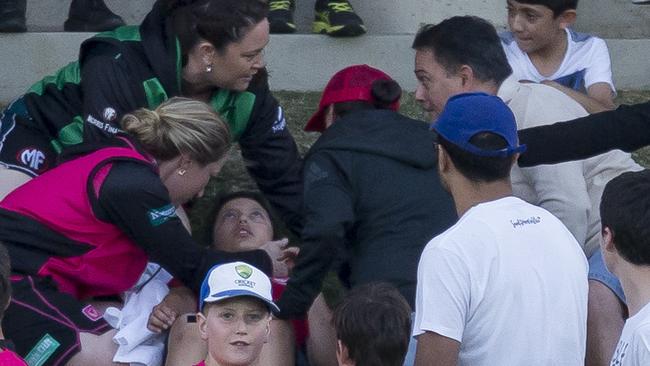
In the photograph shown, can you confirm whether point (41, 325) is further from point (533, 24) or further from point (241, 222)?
point (533, 24)

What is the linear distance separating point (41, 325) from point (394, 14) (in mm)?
3126

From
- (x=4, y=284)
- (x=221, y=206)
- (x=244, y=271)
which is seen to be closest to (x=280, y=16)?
(x=221, y=206)

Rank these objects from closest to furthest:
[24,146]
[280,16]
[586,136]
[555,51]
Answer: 1. [586,136]
2. [24,146]
3. [555,51]
4. [280,16]

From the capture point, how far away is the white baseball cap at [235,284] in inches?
146

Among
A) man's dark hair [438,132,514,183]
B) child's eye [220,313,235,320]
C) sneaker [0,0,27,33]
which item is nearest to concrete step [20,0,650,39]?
sneaker [0,0,27,33]

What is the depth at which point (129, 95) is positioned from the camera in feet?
14.4

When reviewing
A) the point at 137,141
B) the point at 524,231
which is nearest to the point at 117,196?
the point at 137,141

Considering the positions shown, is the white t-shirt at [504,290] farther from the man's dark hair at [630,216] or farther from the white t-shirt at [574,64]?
the white t-shirt at [574,64]

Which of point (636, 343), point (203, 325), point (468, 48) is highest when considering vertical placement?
point (636, 343)

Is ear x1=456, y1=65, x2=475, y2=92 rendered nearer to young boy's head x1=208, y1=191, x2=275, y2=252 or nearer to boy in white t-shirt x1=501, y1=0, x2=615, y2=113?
boy in white t-shirt x1=501, y1=0, x2=615, y2=113

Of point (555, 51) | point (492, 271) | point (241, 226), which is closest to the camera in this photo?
point (492, 271)

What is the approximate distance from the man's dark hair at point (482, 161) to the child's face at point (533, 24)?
5.53 ft

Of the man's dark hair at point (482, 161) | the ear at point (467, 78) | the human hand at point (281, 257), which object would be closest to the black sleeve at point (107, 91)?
the human hand at point (281, 257)

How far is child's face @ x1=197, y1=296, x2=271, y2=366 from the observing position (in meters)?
3.68
